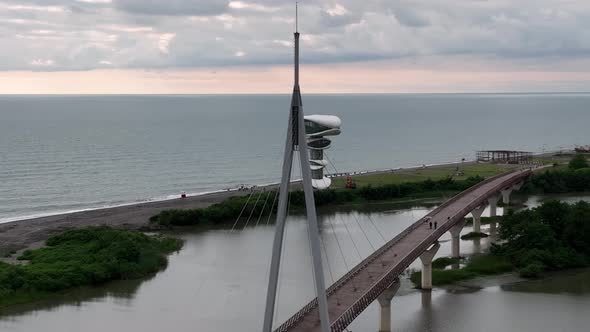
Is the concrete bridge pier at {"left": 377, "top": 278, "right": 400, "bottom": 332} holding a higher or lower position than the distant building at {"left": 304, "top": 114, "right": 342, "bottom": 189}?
lower

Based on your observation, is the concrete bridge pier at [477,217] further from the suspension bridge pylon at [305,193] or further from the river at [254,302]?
the suspension bridge pylon at [305,193]

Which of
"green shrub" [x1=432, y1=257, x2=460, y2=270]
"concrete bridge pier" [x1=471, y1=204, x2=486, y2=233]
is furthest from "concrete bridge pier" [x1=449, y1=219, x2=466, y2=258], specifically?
"concrete bridge pier" [x1=471, y1=204, x2=486, y2=233]

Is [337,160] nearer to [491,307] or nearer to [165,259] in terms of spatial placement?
[165,259]

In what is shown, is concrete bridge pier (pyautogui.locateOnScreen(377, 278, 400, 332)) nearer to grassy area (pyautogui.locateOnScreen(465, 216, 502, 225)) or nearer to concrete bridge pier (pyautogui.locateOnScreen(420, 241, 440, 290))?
concrete bridge pier (pyautogui.locateOnScreen(420, 241, 440, 290))

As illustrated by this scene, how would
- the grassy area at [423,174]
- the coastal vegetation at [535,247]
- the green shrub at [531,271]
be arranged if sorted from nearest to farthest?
the green shrub at [531,271]
the coastal vegetation at [535,247]
the grassy area at [423,174]

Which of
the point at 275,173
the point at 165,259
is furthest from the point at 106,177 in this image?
the point at 165,259

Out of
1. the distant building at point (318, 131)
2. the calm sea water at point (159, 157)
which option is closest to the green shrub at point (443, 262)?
the distant building at point (318, 131)
